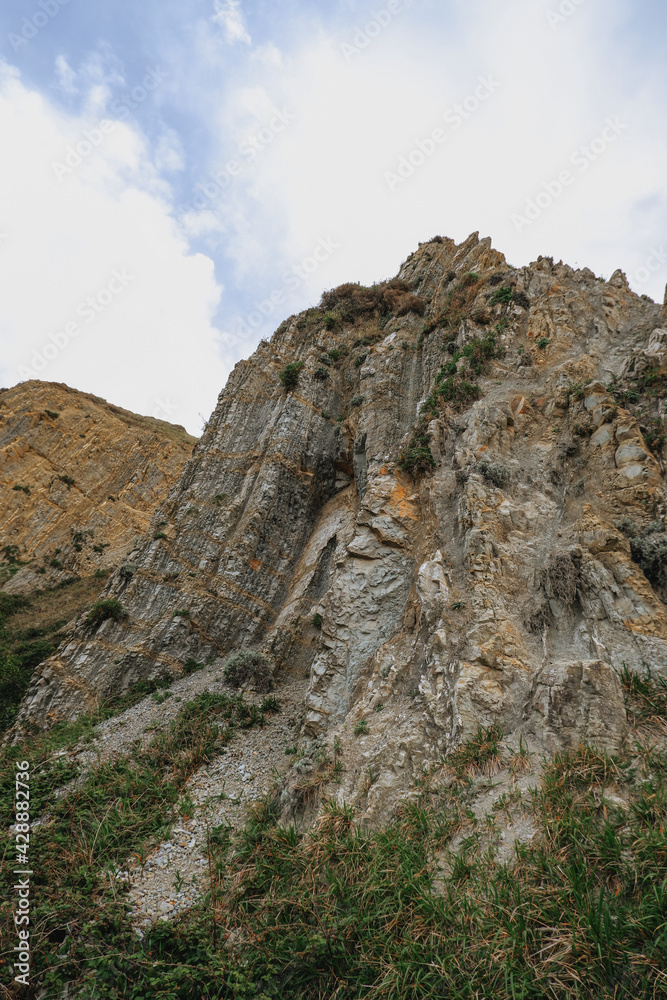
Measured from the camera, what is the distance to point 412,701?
26.3 feet

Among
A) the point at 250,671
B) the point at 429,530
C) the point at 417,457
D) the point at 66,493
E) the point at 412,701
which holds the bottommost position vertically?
the point at 250,671

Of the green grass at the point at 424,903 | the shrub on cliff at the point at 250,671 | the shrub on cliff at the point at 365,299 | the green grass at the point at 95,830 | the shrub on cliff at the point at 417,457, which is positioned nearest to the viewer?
the green grass at the point at 424,903

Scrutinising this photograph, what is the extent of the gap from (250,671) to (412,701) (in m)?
6.87

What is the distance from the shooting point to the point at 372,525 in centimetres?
1173

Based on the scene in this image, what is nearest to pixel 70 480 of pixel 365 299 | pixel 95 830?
pixel 365 299

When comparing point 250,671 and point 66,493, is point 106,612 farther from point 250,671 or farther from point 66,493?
point 66,493

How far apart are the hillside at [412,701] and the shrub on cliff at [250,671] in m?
0.09

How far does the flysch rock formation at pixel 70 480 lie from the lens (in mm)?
29531

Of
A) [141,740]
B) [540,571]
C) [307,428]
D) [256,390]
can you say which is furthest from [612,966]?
[256,390]

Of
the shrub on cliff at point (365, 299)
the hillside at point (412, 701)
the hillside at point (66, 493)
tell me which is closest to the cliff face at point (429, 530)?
the hillside at point (412, 701)

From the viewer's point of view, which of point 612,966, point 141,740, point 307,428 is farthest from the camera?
point 307,428

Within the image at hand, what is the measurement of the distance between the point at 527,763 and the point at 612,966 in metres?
2.45

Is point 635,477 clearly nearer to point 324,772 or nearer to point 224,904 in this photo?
point 324,772

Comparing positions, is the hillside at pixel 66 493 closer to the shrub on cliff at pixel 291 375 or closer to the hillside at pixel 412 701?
the hillside at pixel 412 701
